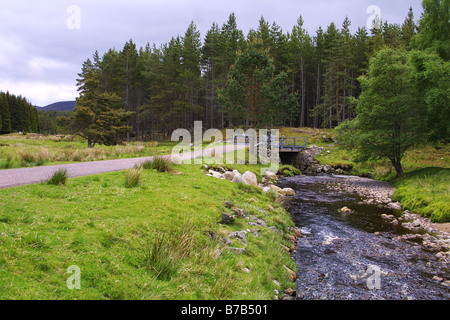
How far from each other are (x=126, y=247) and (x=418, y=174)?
2231cm

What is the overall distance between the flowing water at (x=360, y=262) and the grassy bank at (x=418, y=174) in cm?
256

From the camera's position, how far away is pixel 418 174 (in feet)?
65.8

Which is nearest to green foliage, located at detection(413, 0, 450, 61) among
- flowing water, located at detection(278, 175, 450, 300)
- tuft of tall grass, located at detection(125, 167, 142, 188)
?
flowing water, located at detection(278, 175, 450, 300)

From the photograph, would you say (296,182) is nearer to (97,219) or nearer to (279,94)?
(279,94)

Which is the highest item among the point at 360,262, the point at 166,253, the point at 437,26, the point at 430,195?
the point at 437,26

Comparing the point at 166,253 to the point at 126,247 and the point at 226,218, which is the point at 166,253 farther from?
the point at 226,218

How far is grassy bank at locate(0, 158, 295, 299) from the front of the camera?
13.0ft

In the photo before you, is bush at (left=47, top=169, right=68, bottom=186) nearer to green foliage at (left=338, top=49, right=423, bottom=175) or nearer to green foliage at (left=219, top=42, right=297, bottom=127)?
green foliage at (left=338, top=49, right=423, bottom=175)

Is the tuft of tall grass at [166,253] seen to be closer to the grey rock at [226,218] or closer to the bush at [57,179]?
Result: the grey rock at [226,218]

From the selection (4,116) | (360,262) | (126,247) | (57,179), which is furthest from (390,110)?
(4,116)

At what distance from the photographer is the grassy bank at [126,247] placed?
3969 millimetres

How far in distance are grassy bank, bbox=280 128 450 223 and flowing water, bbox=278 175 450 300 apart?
2.56 metres
